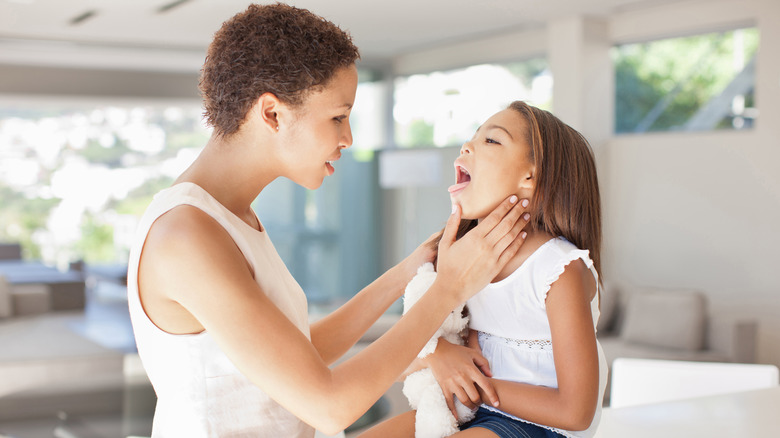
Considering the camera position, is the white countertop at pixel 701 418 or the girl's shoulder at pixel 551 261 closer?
the girl's shoulder at pixel 551 261

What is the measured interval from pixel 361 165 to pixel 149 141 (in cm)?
402

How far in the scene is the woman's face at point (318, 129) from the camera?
113cm

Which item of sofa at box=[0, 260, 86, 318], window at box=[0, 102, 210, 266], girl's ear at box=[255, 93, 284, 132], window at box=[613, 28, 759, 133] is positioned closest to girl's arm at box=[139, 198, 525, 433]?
girl's ear at box=[255, 93, 284, 132]

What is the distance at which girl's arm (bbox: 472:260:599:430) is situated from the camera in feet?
4.20

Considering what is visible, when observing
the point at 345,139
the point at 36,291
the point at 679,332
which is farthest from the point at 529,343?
the point at 36,291

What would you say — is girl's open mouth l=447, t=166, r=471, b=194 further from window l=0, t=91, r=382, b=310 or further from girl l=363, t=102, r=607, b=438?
window l=0, t=91, r=382, b=310

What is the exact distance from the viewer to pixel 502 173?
1501 mm

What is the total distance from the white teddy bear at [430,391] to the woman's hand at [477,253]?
14 centimetres

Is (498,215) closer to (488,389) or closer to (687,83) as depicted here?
(488,389)

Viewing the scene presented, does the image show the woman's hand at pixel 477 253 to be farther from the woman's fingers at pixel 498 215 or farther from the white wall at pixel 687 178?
the white wall at pixel 687 178

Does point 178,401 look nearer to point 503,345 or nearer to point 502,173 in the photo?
point 503,345

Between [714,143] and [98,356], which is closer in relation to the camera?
[98,356]

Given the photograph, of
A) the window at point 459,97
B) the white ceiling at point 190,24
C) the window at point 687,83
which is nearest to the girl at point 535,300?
the white ceiling at point 190,24

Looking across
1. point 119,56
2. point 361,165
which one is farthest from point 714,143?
point 119,56
